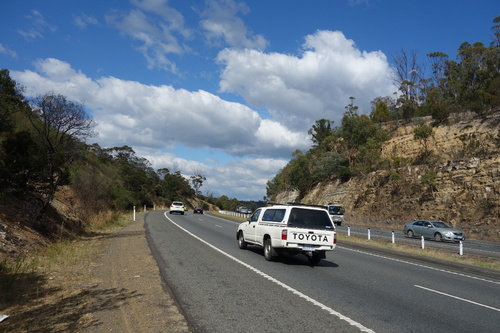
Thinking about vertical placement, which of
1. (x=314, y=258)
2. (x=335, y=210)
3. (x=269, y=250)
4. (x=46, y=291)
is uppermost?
(x=335, y=210)

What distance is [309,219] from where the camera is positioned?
12.3 meters

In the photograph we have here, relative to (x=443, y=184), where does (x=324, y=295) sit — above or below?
below

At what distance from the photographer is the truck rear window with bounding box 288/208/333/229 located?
12.1 meters

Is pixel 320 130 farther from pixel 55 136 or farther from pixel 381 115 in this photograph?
pixel 55 136

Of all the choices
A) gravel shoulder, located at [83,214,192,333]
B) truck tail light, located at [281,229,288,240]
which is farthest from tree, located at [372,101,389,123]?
gravel shoulder, located at [83,214,192,333]

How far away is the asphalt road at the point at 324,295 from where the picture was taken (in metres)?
6.05

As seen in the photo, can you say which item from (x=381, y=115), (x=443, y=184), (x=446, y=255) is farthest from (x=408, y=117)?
(x=446, y=255)

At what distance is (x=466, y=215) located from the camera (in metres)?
32.4

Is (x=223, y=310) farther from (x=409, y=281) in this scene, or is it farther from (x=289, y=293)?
(x=409, y=281)

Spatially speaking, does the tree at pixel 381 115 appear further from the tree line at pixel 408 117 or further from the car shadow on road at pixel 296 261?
the car shadow on road at pixel 296 261

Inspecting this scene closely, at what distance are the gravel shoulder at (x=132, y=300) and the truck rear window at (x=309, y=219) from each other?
4.51m

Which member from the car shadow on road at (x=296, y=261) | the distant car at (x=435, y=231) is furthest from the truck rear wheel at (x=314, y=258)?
the distant car at (x=435, y=231)

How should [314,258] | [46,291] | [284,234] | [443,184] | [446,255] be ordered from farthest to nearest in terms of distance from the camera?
[443,184] < [446,255] < [314,258] < [284,234] < [46,291]

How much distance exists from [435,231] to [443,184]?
45.3ft
